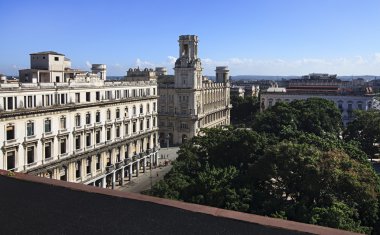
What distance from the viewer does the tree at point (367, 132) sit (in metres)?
68.4

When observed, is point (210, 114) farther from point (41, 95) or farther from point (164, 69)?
point (41, 95)

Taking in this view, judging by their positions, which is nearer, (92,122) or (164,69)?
(92,122)

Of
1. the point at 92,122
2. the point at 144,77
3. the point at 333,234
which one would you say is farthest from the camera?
the point at 144,77

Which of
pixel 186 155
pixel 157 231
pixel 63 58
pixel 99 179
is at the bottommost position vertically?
pixel 99 179

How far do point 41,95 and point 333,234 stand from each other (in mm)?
43025

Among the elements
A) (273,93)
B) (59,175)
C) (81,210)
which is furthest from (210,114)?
(81,210)

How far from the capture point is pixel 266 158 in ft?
116

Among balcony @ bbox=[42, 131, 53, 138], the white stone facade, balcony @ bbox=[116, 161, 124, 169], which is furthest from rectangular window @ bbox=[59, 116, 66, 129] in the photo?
the white stone facade

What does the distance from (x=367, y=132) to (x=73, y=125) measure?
48123 millimetres

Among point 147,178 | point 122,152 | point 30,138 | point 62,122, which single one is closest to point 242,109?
point 147,178

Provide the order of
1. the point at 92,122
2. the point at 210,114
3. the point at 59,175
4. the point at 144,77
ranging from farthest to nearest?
the point at 210,114, the point at 144,77, the point at 92,122, the point at 59,175

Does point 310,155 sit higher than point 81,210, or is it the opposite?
point 81,210

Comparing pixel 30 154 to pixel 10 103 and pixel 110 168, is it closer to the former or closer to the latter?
pixel 10 103

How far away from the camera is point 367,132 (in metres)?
69.4
